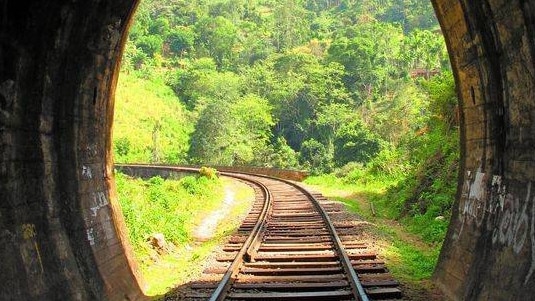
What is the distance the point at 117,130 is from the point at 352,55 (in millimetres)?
32869

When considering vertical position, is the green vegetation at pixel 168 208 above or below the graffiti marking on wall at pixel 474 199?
below

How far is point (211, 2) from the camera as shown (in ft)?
447

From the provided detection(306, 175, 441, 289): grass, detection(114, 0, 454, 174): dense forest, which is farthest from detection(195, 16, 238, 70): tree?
detection(306, 175, 441, 289): grass

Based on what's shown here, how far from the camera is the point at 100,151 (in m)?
6.43

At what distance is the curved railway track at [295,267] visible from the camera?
6.49m

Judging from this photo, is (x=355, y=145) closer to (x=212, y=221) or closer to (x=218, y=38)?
(x=212, y=221)

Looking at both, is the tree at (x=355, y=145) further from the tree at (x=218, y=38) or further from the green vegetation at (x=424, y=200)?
the tree at (x=218, y=38)

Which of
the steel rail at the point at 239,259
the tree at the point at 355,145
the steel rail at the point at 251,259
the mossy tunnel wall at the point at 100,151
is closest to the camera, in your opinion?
the mossy tunnel wall at the point at 100,151

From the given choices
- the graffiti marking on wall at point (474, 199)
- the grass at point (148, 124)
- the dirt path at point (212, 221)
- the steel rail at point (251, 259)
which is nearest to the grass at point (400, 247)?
the steel rail at point (251, 259)

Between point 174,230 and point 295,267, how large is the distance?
4433 mm

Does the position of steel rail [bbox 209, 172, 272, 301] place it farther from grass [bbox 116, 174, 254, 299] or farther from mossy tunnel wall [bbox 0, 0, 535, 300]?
mossy tunnel wall [bbox 0, 0, 535, 300]

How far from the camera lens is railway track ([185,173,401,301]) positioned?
21.3 ft

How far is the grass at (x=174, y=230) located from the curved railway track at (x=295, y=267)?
56 cm

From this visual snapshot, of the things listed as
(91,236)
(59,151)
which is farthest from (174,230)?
(59,151)
